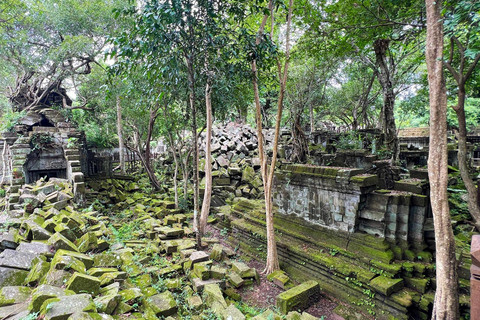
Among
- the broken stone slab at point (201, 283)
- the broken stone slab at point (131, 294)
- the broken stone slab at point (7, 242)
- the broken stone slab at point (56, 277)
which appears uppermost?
the broken stone slab at point (7, 242)

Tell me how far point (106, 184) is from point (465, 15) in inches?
472

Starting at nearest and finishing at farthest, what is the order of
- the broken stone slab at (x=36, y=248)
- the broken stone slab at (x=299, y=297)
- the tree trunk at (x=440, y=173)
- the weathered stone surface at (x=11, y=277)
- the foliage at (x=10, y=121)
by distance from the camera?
the tree trunk at (x=440, y=173)
the weathered stone surface at (x=11, y=277)
the broken stone slab at (x=36, y=248)
the broken stone slab at (x=299, y=297)
the foliage at (x=10, y=121)

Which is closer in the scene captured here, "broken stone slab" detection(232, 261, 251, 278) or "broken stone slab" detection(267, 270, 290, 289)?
"broken stone slab" detection(267, 270, 290, 289)

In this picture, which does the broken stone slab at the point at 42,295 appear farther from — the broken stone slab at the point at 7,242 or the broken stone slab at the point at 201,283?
the broken stone slab at the point at 201,283

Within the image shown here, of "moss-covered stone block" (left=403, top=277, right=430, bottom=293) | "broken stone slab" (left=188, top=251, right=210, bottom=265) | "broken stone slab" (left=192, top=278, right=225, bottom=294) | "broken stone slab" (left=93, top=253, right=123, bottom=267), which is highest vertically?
"broken stone slab" (left=93, top=253, right=123, bottom=267)

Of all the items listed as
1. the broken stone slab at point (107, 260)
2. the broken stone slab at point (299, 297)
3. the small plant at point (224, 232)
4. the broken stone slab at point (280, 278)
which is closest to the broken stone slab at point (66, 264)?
the broken stone slab at point (107, 260)

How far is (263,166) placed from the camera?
18.1 ft

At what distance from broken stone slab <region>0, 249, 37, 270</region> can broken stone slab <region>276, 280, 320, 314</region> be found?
3870mm

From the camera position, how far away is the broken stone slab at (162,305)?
11.0 ft

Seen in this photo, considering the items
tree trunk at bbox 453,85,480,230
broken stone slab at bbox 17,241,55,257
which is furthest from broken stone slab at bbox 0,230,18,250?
tree trunk at bbox 453,85,480,230

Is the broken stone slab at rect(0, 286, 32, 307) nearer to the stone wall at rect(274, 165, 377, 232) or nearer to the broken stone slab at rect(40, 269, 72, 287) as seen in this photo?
the broken stone slab at rect(40, 269, 72, 287)

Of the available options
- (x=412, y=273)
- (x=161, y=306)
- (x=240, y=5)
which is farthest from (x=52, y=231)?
(x=412, y=273)

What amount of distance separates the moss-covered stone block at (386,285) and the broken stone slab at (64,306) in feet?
13.7

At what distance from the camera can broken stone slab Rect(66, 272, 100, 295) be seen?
9.46 feet
